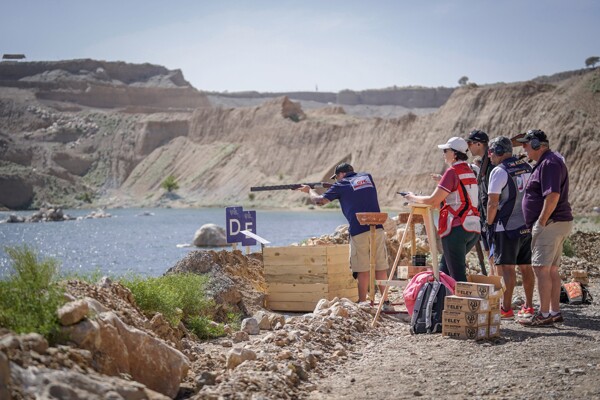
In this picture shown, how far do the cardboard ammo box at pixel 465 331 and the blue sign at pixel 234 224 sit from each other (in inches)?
213

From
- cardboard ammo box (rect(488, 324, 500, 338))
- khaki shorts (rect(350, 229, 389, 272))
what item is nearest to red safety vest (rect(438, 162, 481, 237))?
cardboard ammo box (rect(488, 324, 500, 338))

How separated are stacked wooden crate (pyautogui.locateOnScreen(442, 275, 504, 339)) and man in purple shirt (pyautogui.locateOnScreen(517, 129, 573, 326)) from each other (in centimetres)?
76

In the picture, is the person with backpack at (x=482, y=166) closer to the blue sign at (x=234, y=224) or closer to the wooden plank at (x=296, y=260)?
the wooden plank at (x=296, y=260)

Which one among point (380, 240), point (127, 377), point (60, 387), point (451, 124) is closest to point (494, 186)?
point (380, 240)

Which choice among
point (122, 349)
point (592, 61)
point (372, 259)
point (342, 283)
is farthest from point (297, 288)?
point (592, 61)

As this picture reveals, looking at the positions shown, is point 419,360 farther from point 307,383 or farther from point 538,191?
point 538,191

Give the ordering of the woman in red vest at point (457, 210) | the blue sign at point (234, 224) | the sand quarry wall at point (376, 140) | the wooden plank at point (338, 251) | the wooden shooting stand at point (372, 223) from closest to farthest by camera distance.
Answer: the woman in red vest at point (457, 210)
the wooden shooting stand at point (372, 223)
the wooden plank at point (338, 251)
the blue sign at point (234, 224)
the sand quarry wall at point (376, 140)

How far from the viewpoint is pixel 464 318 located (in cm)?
871

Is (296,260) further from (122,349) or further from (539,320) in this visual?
(122,349)

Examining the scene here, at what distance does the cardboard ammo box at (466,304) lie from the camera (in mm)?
8578

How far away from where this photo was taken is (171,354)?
708cm

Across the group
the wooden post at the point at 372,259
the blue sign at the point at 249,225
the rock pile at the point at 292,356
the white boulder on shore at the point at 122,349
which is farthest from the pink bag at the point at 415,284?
the blue sign at the point at 249,225

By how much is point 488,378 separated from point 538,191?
3.15m

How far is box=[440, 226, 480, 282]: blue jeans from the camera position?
959 centimetres
